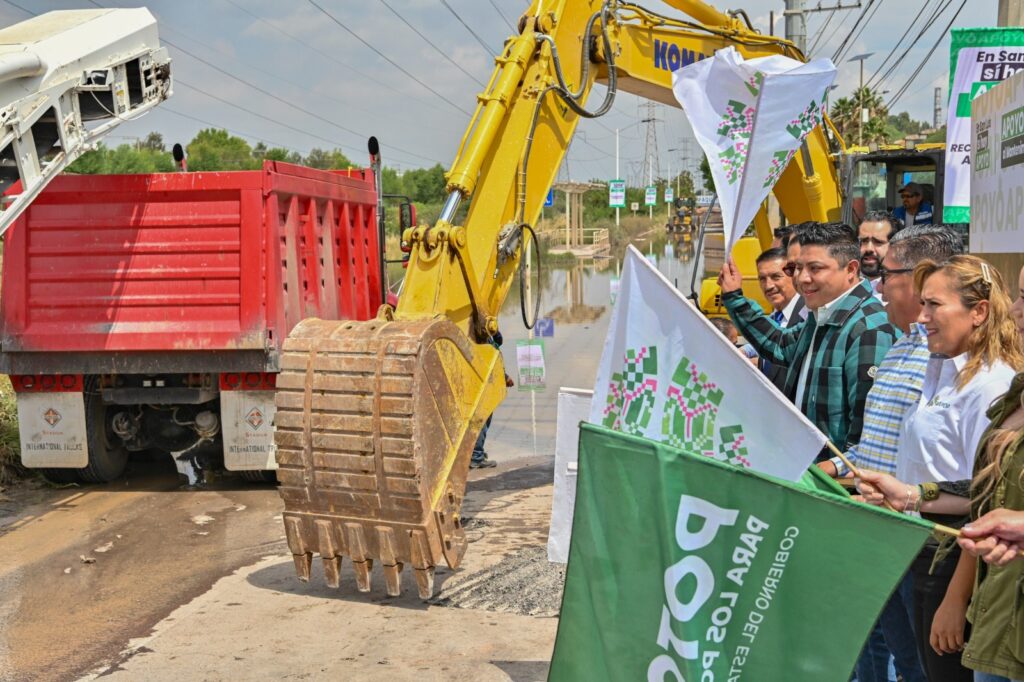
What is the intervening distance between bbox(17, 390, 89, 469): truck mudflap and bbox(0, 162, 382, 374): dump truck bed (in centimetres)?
32

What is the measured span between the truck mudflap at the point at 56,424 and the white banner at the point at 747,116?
592 cm

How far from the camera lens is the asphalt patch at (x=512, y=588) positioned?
6.42m

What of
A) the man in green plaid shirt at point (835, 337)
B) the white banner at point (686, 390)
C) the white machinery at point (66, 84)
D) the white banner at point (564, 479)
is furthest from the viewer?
the white machinery at point (66, 84)

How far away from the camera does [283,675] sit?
5.48 metres

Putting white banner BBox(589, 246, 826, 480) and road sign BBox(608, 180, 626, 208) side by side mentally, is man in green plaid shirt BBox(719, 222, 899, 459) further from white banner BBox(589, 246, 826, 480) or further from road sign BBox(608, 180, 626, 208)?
road sign BBox(608, 180, 626, 208)

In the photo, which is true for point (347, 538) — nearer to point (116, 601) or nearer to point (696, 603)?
point (116, 601)

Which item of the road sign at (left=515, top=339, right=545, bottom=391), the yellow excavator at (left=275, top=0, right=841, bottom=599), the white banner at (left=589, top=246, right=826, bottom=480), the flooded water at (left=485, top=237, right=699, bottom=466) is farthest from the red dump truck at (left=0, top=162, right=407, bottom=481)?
the white banner at (left=589, top=246, right=826, bottom=480)

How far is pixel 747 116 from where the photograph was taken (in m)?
6.82

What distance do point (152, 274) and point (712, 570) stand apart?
24.8 feet

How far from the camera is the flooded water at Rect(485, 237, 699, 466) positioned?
12.6 meters

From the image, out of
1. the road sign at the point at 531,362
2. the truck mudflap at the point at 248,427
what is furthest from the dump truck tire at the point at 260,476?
the road sign at the point at 531,362

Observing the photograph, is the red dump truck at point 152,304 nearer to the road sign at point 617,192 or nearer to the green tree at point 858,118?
the green tree at point 858,118

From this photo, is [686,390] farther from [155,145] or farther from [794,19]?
[155,145]

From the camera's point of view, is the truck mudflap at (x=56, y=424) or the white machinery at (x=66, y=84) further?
the truck mudflap at (x=56, y=424)
